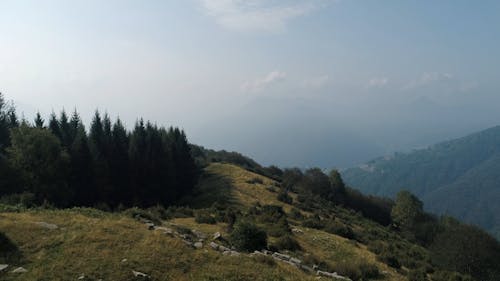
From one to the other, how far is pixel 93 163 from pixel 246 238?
36851 mm

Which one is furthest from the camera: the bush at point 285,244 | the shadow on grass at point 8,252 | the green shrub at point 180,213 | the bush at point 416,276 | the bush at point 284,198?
the bush at point 284,198

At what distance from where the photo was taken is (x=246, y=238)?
24.2 metres

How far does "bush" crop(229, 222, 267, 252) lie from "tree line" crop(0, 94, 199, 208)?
18903 millimetres

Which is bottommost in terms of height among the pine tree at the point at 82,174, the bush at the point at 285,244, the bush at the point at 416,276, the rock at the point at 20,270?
the bush at the point at 416,276

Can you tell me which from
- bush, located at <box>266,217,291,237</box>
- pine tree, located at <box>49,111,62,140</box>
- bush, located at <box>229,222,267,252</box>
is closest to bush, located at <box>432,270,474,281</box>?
bush, located at <box>266,217,291,237</box>

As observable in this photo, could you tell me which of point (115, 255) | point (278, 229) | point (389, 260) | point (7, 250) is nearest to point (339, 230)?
point (389, 260)

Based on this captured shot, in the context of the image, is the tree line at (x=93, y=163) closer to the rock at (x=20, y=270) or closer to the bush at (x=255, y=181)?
the bush at (x=255, y=181)

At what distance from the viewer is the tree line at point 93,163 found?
46344 mm

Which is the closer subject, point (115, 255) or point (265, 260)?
point (115, 255)

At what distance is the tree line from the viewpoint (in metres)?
46.3

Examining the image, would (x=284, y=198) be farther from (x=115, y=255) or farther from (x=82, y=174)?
(x=115, y=255)

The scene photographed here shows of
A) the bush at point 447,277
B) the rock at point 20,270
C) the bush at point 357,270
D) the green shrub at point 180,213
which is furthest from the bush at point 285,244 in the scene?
the rock at point 20,270

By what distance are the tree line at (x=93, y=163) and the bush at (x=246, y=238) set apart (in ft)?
62.0

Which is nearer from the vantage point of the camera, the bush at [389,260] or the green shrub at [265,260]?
the green shrub at [265,260]
